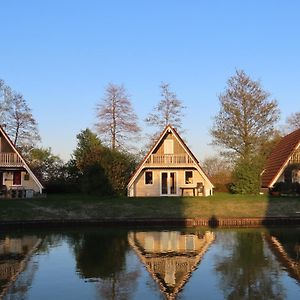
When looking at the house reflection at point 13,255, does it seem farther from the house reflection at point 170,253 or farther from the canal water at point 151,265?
the house reflection at point 170,253

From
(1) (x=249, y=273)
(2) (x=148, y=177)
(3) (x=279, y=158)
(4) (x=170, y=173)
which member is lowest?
(1) (x=249, y=273)

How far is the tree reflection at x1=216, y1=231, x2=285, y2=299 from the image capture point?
1066 centimetres

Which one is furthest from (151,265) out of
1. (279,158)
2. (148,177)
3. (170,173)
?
(279,158)

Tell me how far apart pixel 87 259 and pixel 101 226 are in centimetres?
1086

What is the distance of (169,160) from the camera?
125 feet

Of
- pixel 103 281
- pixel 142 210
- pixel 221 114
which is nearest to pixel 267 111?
pixel 221 114

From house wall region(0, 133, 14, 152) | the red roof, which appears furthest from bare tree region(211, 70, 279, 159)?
house wall region(0, 133, 14, 152)

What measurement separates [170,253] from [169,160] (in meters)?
22.2

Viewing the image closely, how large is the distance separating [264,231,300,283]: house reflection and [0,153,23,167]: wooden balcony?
2162cm

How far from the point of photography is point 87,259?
15445 mm

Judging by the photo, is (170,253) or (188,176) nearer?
(170,253)

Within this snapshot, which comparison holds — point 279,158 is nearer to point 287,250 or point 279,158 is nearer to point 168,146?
point 168,146

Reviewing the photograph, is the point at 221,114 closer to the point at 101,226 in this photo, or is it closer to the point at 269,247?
the point at 101,226

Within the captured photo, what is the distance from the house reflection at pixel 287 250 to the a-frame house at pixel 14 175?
68.8 ft
